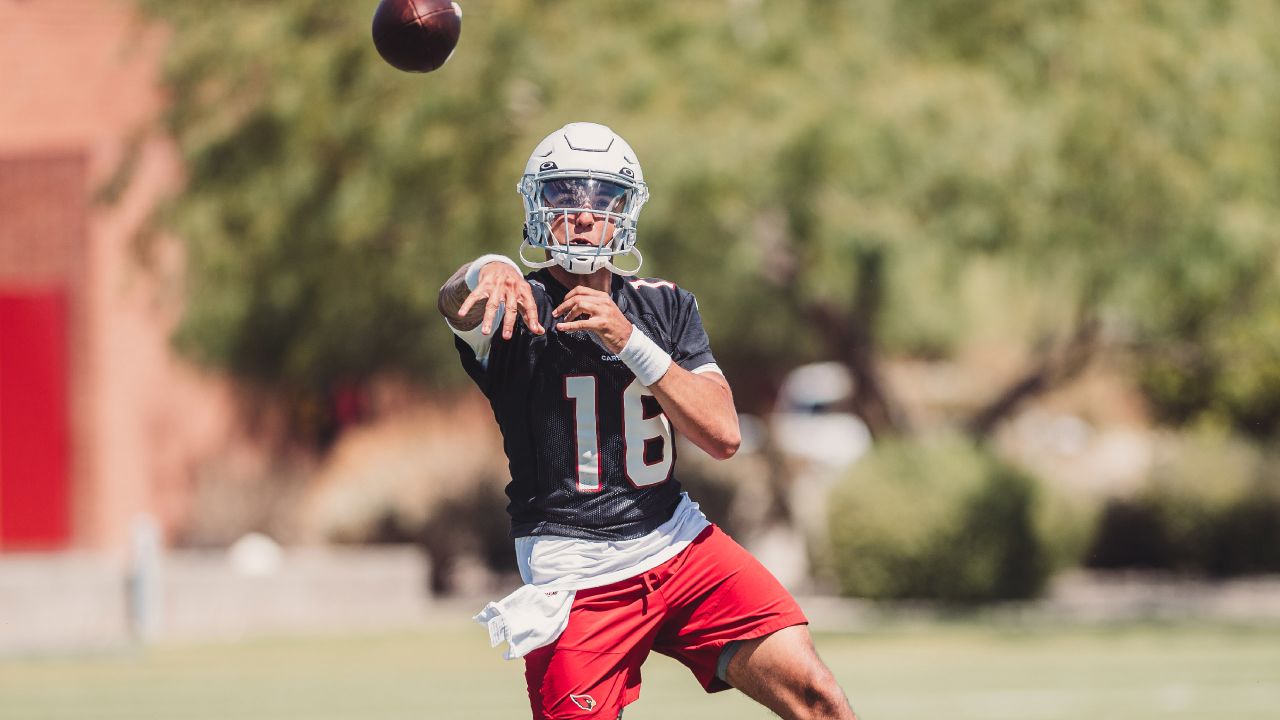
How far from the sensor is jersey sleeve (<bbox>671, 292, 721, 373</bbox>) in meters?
6.12

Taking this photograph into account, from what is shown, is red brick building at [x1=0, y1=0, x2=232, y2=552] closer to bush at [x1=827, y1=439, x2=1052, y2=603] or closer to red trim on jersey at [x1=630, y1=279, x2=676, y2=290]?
bush at [x1=827, y1=439, x2=1052, y2=603]

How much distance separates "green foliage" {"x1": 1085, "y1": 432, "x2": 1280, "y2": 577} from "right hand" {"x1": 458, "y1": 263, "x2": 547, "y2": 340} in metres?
19.0

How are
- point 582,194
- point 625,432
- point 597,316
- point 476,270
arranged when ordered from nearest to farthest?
point 597,316, point 476,270, point 582,194, point 625,432

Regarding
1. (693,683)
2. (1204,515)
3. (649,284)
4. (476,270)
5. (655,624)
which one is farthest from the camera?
(1204,515)

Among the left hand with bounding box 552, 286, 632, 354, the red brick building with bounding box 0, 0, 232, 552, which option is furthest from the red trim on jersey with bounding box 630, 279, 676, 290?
the red brick building with bounding box 0, 0, 232, 552

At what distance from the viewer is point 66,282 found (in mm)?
25641

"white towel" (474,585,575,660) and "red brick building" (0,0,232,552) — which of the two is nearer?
"white towel" (474,585,575,660)

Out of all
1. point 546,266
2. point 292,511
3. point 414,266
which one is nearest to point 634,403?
point 546,266

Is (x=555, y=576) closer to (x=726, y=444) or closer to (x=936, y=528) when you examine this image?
(x=726, y=444)

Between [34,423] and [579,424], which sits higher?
[34,423]

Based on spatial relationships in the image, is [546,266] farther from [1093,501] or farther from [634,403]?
[1093,501]

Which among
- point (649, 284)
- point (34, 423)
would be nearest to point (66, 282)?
point (34, 423)

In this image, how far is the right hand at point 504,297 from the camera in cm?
550

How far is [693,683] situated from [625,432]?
8.75m
